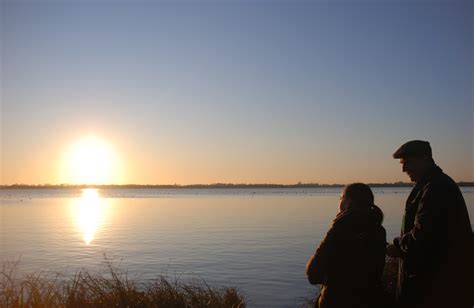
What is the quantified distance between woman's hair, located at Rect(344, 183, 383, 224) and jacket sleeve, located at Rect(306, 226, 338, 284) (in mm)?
329

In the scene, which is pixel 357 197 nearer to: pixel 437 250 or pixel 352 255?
pixel 352 255

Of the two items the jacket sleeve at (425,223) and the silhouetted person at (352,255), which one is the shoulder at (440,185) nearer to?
the jacket sleeve at (425,223)

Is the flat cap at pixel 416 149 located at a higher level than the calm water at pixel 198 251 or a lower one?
higher

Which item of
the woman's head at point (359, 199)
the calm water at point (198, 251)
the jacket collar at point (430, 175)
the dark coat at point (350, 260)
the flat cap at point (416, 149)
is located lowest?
the calm water at point (198, 251)

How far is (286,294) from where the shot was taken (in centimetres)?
1326

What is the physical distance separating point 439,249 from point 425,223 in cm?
33

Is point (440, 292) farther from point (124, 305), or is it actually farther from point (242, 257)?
point (242, 257)

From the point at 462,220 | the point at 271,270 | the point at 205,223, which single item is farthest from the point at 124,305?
the point at 205,223

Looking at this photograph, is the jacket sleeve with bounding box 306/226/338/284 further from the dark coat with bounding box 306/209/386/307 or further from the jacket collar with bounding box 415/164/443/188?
the jacket collar with bounding box 415/164/443/188

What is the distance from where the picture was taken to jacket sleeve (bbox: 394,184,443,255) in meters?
4.53

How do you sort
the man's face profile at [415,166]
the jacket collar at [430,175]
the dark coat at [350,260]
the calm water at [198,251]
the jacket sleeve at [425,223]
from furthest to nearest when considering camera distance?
the calm water at [198,251] < the man's face profile at [415,166] < the jacket collar at [430,175] < the jacket sleeve at [425,223] < the dark coat at [350,260]

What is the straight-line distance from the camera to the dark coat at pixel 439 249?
455 cm

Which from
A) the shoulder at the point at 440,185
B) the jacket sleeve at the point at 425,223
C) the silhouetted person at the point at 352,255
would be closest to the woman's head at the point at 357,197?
the silhouetted person at the point at 352,255

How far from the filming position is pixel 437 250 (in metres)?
4.59
